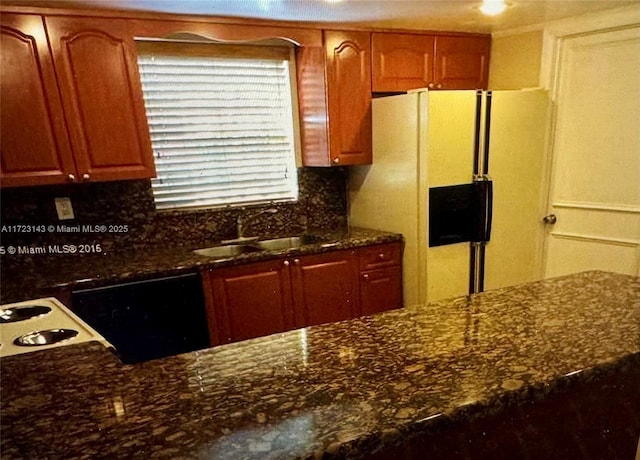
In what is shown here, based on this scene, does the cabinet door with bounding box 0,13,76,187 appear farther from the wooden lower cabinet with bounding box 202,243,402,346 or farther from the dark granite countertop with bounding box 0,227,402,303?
the wooden lower cabinet with bounding box 202,243,402,346

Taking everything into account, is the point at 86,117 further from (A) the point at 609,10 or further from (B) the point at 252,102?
(A) the point at 609,10

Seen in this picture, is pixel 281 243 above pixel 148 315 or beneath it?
above

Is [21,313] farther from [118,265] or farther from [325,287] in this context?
[325,287]

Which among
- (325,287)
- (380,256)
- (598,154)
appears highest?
(598,154)

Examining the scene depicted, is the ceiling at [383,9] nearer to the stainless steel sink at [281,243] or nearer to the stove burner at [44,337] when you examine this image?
the stainless steel sink at [281,243]

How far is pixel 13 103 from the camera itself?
1.95 metres

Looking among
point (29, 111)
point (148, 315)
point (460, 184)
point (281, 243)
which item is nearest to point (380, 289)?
point (281, 243)

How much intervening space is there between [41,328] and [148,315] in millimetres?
817

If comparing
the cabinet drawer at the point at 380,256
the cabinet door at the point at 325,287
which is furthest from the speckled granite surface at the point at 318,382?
the cabinet drawer at the point at 380,256

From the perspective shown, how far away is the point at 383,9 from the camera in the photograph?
7.33ft

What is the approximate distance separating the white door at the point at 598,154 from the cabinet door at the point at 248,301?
2009 millimetres

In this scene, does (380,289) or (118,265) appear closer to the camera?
(118,265)

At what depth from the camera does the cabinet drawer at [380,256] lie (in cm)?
265

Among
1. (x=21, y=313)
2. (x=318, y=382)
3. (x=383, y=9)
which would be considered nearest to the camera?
(x=318, y=382)
